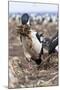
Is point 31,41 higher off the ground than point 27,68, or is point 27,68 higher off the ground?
point 31,41

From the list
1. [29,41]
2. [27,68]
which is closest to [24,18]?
[29,41]

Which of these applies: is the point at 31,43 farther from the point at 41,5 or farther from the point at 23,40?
the point at 41,5

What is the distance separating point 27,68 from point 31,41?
0.43 feet

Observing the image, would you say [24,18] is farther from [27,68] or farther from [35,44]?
[27,68]

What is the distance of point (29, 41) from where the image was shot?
902 mm

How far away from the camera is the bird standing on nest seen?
898 millimetres

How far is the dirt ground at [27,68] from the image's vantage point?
0.89 m

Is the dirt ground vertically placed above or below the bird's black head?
below

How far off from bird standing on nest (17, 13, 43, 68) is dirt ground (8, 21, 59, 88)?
20 millimetres

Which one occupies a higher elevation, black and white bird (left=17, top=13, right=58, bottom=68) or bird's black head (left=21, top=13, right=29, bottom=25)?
bird's black head (left=21, top=13, right=29, bottom=25)

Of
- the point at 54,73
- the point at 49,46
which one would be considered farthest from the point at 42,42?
the point at 54,73

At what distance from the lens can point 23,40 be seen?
90 centimetres

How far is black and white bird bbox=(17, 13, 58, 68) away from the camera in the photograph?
0.90 metres

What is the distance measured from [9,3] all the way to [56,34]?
274 millimetres
